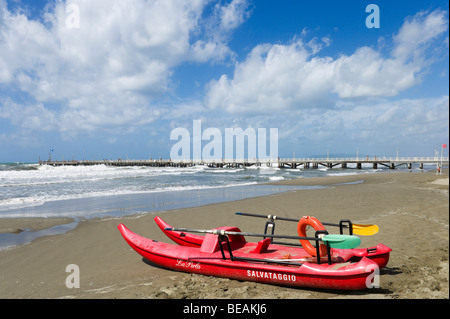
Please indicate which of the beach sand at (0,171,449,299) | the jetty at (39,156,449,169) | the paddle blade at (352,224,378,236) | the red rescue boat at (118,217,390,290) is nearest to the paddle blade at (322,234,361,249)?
the red rescue boat at (118,217,390,290)

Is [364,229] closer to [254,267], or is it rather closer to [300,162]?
[254,267]

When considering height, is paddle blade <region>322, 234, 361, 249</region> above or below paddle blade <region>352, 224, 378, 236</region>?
above

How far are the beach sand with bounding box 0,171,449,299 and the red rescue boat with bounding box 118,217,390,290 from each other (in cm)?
17

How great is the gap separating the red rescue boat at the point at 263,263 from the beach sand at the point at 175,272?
0.17 m

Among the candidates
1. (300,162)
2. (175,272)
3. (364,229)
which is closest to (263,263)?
(175,272)

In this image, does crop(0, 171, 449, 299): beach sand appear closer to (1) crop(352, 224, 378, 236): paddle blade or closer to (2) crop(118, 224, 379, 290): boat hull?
(2) crop(118, 224, 379, 290): boat hull

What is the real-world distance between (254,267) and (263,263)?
19 centimetres

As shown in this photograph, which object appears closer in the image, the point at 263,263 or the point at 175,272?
the point at 263,263

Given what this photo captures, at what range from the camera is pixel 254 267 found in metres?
4.52

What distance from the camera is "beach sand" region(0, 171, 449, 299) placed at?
14.0 ft

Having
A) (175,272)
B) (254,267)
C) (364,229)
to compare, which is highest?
(364,229)

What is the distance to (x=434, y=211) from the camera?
9672 mm

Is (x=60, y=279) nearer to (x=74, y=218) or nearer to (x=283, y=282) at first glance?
(x=283, y=282)
